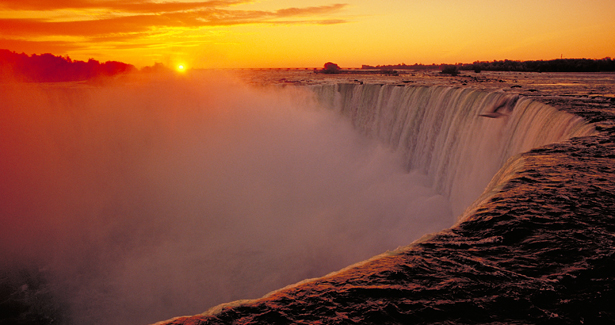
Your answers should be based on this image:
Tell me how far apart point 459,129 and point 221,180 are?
11907 mm

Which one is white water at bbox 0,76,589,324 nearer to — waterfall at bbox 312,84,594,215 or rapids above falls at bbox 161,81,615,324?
waterfall at bbox 312,84,594,215

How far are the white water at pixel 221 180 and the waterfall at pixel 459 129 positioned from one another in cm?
7

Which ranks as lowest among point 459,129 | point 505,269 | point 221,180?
point 221,180

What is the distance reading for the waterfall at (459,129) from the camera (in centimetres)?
769

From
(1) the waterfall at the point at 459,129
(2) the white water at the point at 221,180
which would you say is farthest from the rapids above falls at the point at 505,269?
(2) the white water at the point at 221,180

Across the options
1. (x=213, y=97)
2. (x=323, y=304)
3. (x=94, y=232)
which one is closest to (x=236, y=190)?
(x=94, y=232)

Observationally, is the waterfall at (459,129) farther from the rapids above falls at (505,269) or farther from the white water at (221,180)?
the rapids above falls at (505,269)

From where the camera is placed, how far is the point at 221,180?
17641 mm

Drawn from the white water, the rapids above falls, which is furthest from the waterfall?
the rapids above falls

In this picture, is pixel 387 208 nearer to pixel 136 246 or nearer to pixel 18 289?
pixel 136 246

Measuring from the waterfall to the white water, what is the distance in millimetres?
70

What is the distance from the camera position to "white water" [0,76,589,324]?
379 inches

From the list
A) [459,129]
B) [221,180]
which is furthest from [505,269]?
[221,180]

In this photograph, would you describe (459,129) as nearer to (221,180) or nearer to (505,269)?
(505,269)
